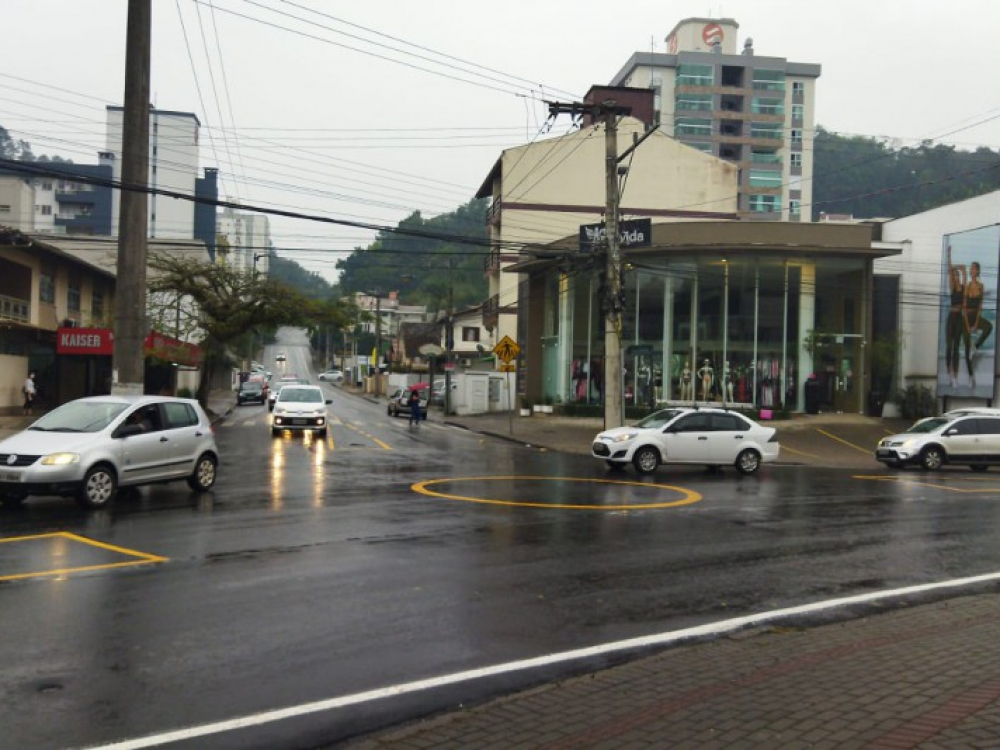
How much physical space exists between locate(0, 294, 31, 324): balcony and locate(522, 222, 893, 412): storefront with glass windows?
2212cm

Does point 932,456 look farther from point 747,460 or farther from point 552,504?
point 552,504

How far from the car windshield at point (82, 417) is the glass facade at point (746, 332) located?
2539cm

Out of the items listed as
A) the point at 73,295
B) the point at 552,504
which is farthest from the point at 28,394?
the point at 552,504

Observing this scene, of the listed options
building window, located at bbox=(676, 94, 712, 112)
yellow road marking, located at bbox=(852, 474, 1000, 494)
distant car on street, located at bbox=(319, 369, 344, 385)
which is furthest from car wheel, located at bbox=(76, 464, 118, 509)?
distant car on street, located at bbox=(319, 369, 344, 385)

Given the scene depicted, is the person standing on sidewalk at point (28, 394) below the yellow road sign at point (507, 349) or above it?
below

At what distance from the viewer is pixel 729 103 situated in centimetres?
8875

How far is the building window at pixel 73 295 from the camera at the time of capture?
4141 cm

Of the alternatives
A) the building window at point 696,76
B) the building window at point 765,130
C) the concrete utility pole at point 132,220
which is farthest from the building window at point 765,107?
the concrete utility pole at point 132,220

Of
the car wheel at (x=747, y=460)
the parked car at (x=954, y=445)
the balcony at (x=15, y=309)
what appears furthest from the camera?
the balcony at (x=15, y=309)

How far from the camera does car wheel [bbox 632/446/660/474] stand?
2005 centimetres

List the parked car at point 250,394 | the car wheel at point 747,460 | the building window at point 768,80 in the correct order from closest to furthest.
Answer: the car wheel at point 747,460 < the parked car at point 250,394 < the building window at point 768,80

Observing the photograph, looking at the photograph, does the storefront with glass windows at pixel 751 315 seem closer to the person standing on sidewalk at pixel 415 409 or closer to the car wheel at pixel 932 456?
the person standing on sidewalk at pixel 415 409

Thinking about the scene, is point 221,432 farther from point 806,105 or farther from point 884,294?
point 806,105

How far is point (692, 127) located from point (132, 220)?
77.5 m
